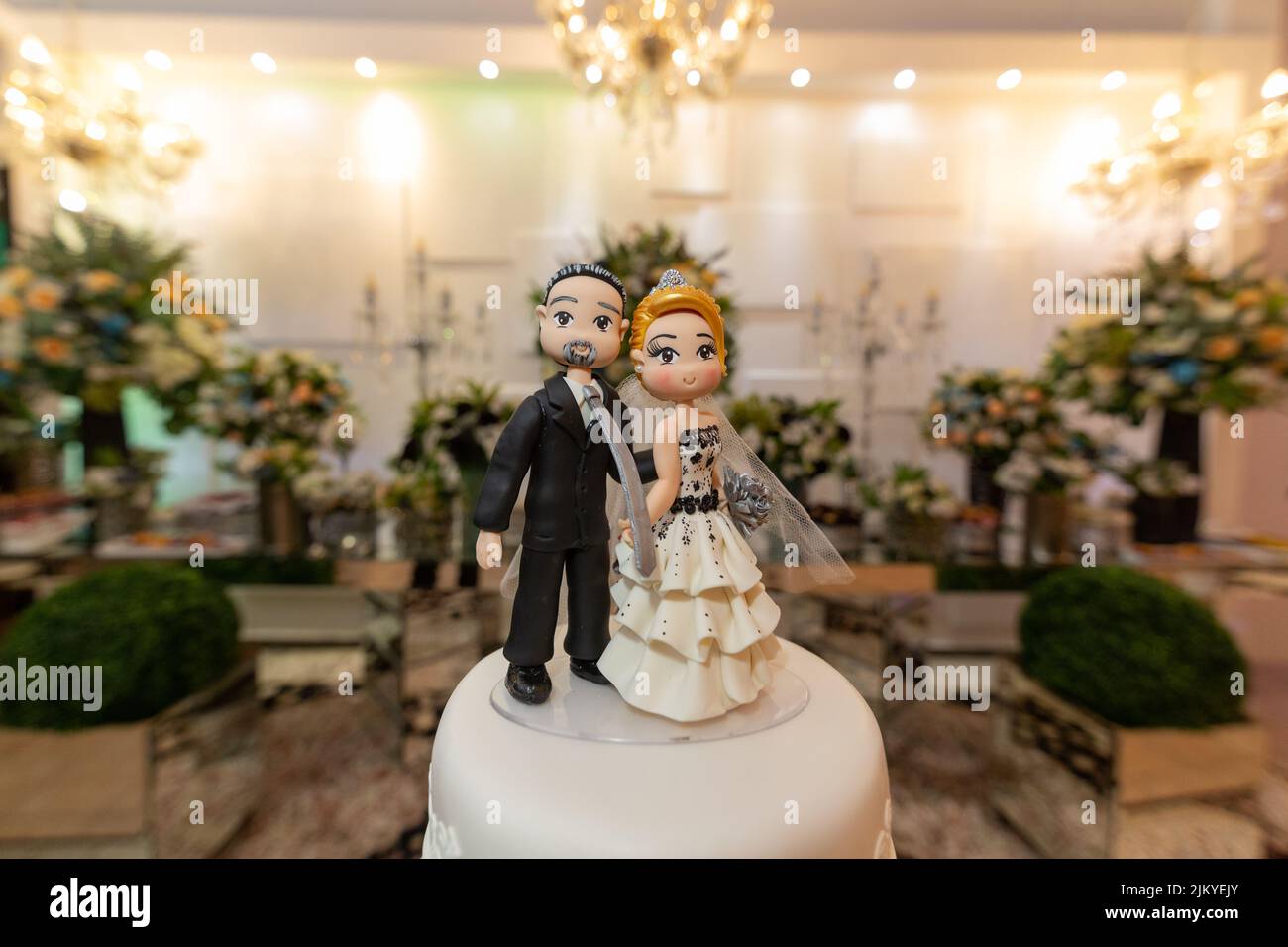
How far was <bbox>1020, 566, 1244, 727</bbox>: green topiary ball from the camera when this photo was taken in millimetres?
2105

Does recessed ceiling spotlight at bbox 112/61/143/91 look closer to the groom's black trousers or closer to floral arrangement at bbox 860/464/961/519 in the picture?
the groom's black trousers

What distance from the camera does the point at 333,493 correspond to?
9.55 ft

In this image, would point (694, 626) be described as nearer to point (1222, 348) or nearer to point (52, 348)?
point (1222, 348)

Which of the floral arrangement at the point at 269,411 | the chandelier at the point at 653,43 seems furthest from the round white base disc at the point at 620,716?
the chandelier at the point at 653,43

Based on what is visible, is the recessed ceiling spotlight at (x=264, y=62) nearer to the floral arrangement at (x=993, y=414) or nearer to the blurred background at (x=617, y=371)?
the blurred background at (x=617, y=371)

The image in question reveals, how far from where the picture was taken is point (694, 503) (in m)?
1.40

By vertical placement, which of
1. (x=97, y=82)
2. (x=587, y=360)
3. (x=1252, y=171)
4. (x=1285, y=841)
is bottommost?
(x=1285, y=841)

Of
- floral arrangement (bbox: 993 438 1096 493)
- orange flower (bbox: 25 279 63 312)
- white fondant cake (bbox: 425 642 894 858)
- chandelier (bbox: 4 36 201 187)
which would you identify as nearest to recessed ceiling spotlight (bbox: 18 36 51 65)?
chandelier (bbox: 4 36 201 187)

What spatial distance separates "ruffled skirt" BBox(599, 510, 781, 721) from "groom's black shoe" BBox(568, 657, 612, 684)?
0.28 feet

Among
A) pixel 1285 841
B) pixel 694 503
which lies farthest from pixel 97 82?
pixel 1285 841

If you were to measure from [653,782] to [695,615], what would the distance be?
32cm

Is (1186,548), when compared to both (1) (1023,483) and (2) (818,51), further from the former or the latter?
(2) (818,51)

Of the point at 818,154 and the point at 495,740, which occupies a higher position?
the point at 818,154

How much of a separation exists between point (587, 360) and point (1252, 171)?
4.03m
